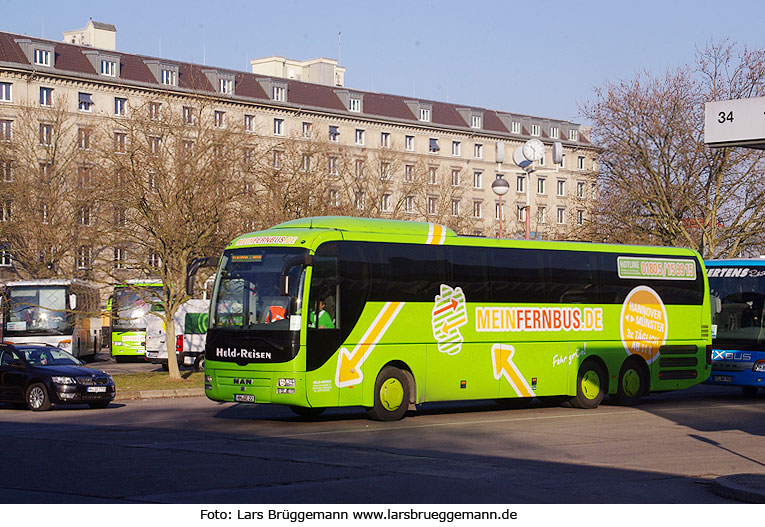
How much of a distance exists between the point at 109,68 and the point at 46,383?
64.7 m

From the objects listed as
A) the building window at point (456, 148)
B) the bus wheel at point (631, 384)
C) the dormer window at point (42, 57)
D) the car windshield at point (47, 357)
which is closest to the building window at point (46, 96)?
the dormer window at point (42, 57)

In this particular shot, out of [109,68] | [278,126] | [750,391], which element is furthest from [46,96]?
[750,391]

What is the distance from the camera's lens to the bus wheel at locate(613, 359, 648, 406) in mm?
23172

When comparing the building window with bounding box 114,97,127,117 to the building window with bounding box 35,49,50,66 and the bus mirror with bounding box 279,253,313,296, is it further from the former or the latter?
the bus mirror with bounding box 279,253,313,296

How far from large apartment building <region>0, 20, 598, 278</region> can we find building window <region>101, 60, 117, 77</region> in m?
0.08

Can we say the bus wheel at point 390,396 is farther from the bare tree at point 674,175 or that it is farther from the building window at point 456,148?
the building window at point 456,148

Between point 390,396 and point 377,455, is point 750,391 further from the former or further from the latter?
point 377,455

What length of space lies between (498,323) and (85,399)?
8.67m

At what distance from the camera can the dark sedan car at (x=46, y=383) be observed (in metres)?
22.1

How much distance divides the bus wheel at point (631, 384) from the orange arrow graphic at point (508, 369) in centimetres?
298

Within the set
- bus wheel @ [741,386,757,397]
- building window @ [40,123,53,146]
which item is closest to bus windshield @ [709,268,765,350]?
bus wheel @ [741,386,757,397]

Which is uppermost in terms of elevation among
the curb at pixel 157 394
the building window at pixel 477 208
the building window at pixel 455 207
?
the building window at pixel 477 208

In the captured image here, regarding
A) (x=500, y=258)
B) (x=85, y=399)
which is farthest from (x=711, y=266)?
(x=85, y=399)
